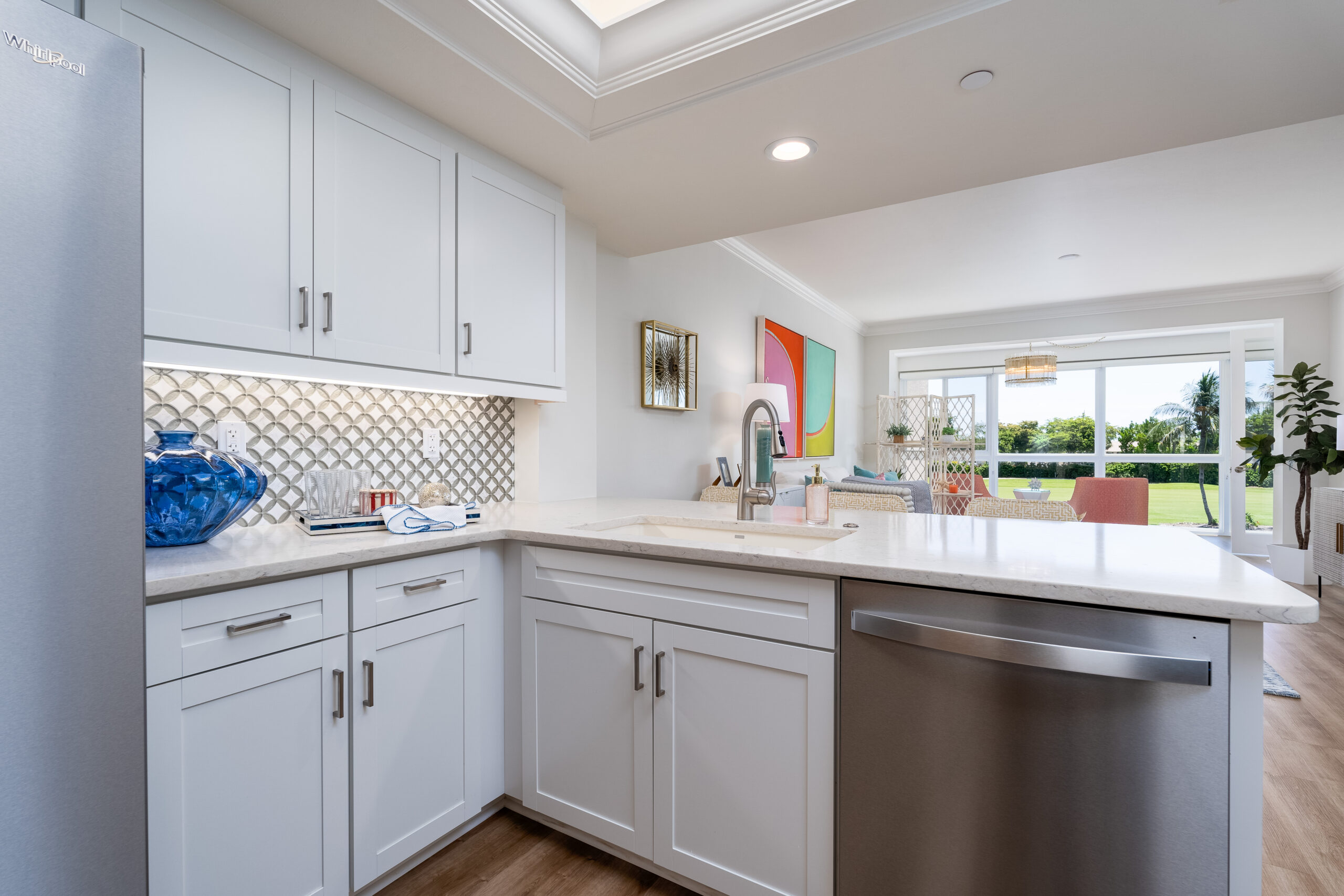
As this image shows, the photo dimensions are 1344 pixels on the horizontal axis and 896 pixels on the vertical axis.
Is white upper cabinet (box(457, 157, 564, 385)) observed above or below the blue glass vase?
above

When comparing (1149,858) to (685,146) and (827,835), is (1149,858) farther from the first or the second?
(685,146)

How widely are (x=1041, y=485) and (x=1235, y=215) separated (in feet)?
14.5

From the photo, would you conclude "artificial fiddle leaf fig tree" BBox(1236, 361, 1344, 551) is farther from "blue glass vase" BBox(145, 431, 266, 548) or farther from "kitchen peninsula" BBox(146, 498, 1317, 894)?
"blue glass vase" BBox(145, 431, 266, 548)

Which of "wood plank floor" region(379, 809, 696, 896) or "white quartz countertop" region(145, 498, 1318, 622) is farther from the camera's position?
"wood plank floor" region(379, 809, 696, 896)

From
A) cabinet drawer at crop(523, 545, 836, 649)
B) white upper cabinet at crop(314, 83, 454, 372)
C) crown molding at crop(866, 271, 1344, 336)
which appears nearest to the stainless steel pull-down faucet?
cabinet drawer at crop(523, 545, 836, 649)

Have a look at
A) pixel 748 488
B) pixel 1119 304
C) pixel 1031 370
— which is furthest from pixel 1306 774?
pixel 1119 304

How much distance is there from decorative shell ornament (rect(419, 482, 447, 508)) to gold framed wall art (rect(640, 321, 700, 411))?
5.42 ft

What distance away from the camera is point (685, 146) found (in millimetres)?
2080

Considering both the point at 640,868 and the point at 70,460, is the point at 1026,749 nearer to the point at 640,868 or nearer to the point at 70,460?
the point at 640,868

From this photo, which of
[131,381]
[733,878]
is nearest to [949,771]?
[733,878]

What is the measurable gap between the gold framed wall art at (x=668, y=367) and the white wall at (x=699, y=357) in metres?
Answer: 0.05

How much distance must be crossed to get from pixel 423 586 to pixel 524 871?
0.82 meters

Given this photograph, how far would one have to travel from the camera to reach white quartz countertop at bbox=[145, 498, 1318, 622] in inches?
39.4

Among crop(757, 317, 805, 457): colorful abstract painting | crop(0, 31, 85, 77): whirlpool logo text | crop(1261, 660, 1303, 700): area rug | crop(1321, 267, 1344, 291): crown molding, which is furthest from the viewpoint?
crop(1321, 267, 1344, 291): crown molding
